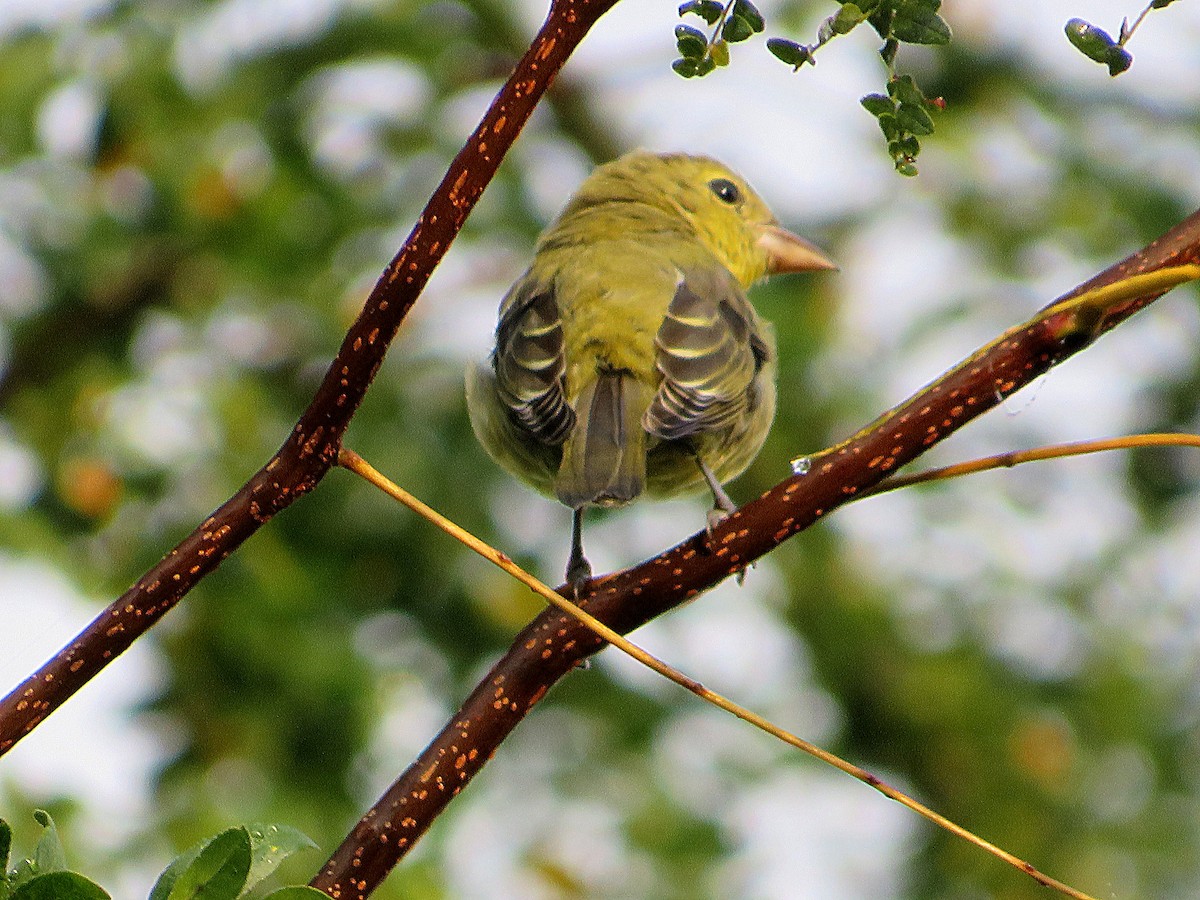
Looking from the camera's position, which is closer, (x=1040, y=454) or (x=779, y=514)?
(x=1040, y=454)

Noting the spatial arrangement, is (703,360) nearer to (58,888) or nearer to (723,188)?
(723,188)

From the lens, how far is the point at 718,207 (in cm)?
516

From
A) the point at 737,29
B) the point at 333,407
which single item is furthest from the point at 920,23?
the point at 333,407

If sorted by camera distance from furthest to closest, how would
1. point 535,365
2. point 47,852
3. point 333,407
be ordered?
point 535,365 < point 333,407 < point 47,852

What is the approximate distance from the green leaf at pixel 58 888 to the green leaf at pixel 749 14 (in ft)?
3.57

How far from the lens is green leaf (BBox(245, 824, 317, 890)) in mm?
1513

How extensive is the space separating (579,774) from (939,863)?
148 cm

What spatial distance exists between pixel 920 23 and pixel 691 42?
27cm

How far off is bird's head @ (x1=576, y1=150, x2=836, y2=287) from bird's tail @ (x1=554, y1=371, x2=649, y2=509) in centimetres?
156

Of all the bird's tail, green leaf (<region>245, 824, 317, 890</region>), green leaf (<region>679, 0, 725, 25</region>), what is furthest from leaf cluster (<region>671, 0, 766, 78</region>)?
the bird's tail

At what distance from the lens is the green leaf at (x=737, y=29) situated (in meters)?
1.77

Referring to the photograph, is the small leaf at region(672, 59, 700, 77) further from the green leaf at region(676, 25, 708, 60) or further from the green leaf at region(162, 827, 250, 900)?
the green leaf at region(162, 827, 250, 900)

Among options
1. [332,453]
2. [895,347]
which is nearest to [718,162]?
[895,347]

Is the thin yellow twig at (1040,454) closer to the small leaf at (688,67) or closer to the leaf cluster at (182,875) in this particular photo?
the small leaf at (688,67)
